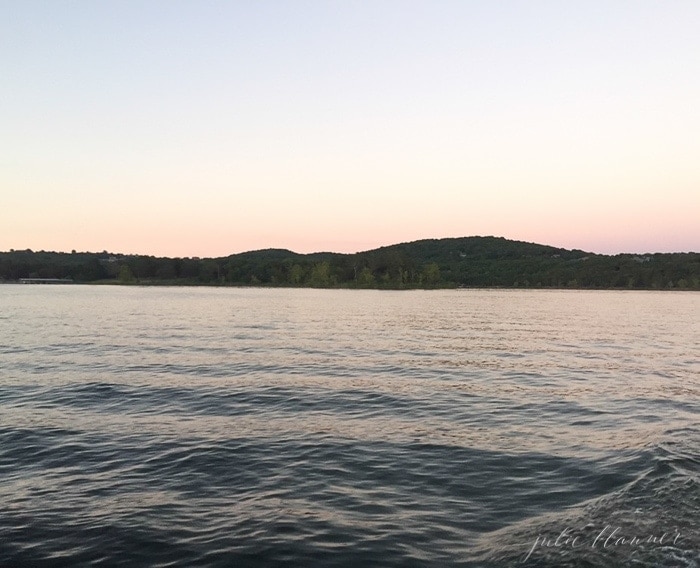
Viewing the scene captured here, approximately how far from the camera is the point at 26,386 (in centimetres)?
Answer: 2850

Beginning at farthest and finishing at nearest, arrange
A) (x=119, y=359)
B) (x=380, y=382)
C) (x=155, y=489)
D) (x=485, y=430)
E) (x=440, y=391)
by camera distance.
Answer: (x=119, y=359) → (x=380, y=382) → (x=440, y=391) → (x=485, y=430) → (x=155, y=489)

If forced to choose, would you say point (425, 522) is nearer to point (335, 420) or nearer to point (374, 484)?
point (374, 484)

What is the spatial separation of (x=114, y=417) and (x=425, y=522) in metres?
14.5

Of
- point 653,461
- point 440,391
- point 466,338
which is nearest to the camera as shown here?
point 653,461

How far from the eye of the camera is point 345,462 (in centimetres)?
1672

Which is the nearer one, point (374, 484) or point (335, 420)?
point (374, 484)

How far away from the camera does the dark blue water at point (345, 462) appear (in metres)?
11.3

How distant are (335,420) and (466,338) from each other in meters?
35.6

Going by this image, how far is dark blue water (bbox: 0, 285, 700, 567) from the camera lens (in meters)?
11.3

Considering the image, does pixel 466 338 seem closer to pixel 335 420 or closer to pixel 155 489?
pixel 335 420

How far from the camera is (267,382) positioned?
3008 cm

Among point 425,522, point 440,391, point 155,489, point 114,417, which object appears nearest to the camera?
point 425,522

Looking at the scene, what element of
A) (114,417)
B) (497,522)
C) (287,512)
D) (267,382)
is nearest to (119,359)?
(267,382)

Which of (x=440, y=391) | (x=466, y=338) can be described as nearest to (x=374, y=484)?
(x=440, y=391)
